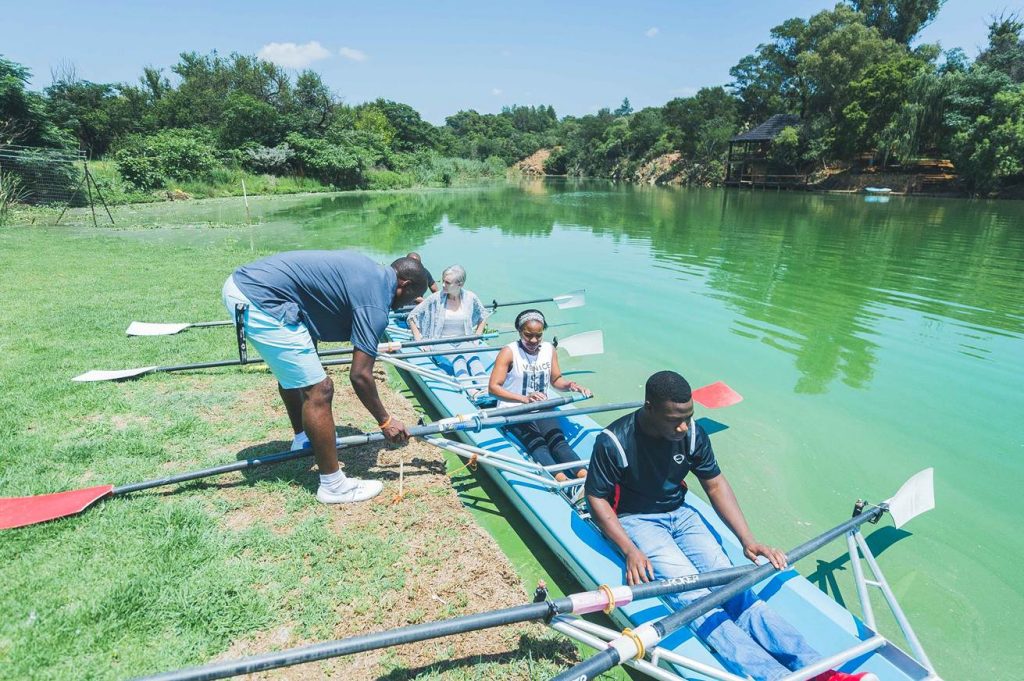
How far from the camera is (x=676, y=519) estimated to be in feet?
10.6

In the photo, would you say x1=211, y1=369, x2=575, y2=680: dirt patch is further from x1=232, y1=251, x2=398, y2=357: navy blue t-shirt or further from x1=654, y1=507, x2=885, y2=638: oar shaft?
x1=232, y1=251, x2=398, y2=357: navy blue t-shirt

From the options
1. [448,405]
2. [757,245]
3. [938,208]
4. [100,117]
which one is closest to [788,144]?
[938,208]

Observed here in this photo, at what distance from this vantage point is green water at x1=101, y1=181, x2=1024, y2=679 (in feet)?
13.1

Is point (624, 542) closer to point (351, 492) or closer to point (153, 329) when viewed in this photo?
point (351, 492)

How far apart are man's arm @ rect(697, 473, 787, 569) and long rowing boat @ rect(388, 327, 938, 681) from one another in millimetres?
268

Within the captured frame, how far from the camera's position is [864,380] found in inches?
291

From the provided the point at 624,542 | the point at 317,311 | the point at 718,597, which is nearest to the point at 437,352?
the point at 317,311

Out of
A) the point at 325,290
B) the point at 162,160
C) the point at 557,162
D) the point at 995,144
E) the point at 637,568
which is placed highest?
the point at 557,162

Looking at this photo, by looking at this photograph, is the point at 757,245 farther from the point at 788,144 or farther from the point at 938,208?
the point at 788,144

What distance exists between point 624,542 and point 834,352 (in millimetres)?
7350

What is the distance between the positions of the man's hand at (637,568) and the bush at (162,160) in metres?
34.7

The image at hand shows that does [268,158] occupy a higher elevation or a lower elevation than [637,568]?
higher

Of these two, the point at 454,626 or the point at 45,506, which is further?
the point at 45,506

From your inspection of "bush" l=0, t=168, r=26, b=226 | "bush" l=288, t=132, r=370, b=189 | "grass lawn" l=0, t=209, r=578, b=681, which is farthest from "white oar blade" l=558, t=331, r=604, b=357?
"bush" l=288, t=132, r=370, b=189
